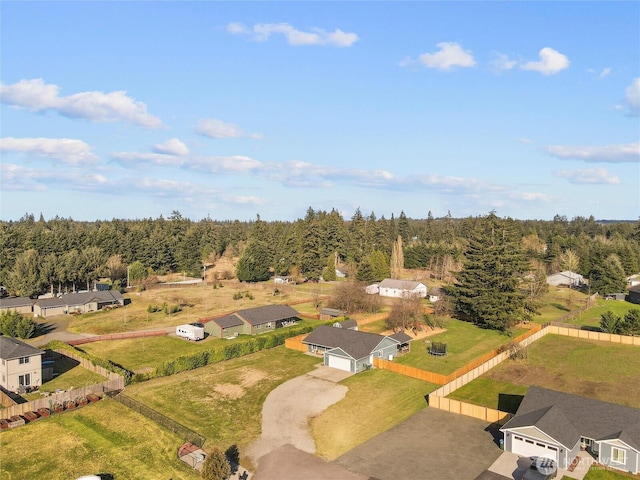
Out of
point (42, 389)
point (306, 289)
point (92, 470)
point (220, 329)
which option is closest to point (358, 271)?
point (306, 289)

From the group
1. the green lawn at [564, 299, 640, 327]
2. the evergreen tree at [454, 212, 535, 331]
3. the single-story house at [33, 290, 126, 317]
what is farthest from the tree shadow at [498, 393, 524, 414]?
the single-story house at [33, 290, 126, 317]

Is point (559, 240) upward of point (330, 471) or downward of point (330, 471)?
upward

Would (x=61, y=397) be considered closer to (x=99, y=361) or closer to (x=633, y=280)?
(x=99, y=361)

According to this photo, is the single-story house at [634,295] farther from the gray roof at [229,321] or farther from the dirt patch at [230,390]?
the dirt patch at [230,390]

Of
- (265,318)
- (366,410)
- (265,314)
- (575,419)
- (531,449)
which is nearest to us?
(531,449)

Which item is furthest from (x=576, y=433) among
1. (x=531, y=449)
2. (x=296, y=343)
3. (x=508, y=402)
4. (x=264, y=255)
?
(x=264, y=255)

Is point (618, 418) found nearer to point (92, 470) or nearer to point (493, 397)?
point (493, 397)
